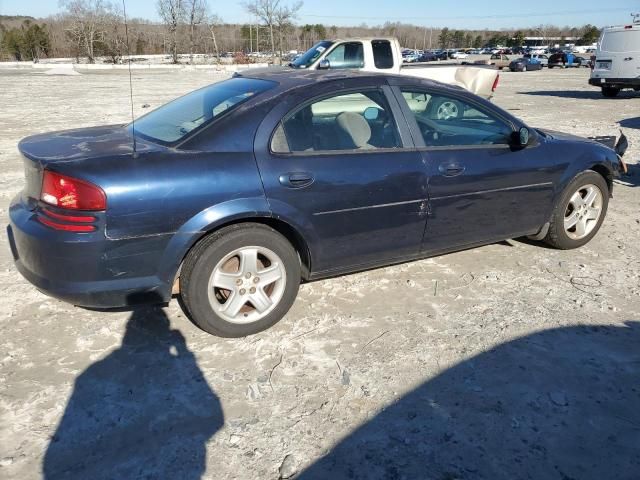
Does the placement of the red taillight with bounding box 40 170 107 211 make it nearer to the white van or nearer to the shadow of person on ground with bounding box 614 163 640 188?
the shadow of person on ground with bounding box 614 163 640 188

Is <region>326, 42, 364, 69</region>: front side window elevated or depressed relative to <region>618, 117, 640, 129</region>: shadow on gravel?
elevated

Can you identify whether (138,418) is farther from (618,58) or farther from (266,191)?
(618,58)

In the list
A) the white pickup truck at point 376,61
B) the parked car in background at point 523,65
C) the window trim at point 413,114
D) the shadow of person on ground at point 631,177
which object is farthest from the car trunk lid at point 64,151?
the parked car in background at point 523,65

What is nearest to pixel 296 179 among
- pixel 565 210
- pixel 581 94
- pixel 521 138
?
pixel 521 138

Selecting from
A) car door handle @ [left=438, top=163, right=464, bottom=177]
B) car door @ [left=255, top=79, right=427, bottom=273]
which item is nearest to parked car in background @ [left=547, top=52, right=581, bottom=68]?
car door handle @ [left=438, top=163, right=464, bottom=177]

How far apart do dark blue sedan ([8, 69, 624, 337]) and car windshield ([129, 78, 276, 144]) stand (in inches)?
0.7

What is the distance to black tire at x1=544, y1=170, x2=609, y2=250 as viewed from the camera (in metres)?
4.46

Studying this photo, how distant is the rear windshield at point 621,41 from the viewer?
16.6 metres

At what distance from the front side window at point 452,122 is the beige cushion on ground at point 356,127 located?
0.38m

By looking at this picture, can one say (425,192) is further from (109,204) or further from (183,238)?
(109,204)

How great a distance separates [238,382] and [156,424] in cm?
49

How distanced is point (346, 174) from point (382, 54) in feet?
29.0

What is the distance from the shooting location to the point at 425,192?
3.63 metres

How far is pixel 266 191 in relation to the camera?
10.1 feet
